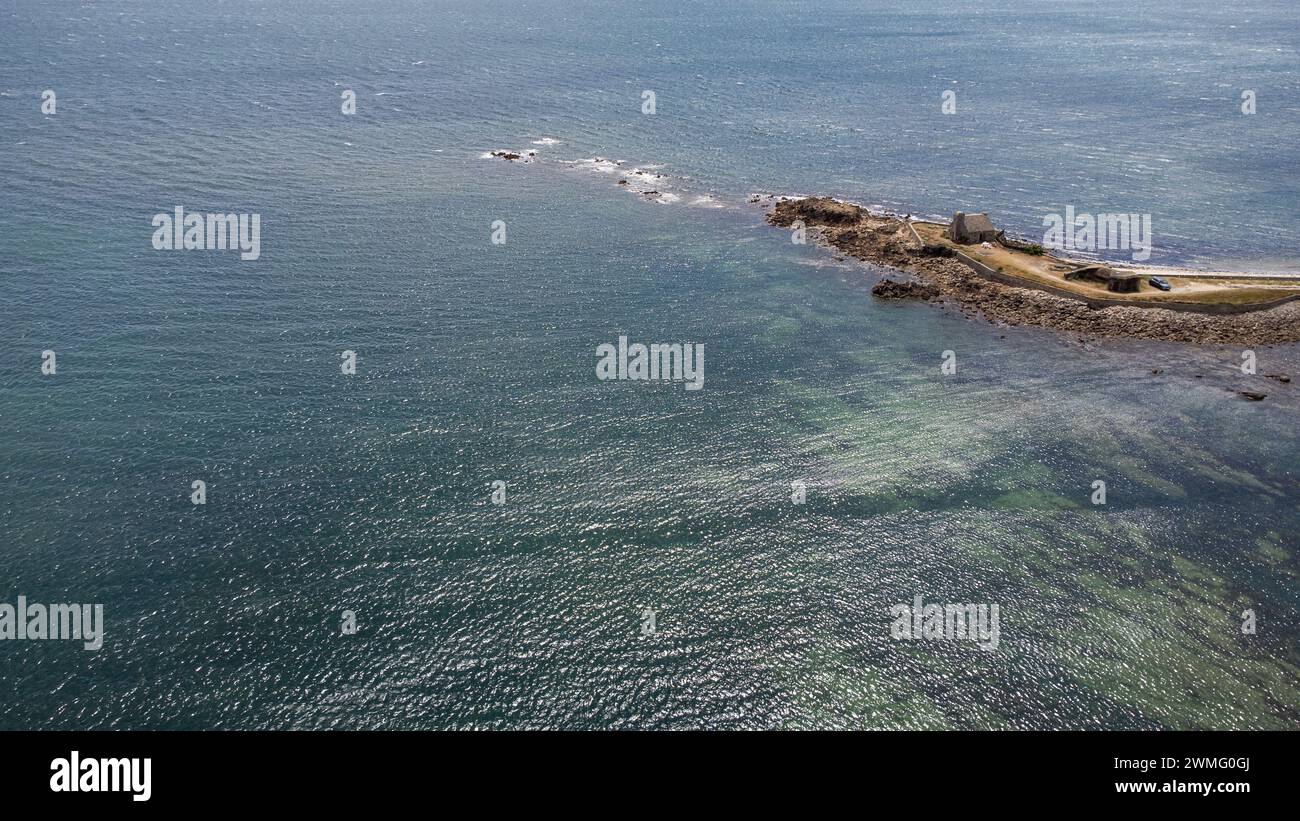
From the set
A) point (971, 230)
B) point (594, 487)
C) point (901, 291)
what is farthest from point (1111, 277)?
point (594, 487)

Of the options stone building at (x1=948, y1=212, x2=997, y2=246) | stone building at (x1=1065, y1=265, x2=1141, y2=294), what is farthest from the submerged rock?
stone building at (x1=1065, y1=265, x2=1141, y2=294)

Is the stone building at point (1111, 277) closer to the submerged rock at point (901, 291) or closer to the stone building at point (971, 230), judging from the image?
the stone building at point (971, 230)

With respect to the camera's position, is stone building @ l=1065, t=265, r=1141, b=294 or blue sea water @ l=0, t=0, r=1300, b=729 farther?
stone building @ l=1065, t=265, r=1141, b=294

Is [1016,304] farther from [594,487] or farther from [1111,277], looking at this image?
[594,487]

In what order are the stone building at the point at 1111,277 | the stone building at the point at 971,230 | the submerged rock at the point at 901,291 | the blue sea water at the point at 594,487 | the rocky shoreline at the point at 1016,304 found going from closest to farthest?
the blue sea water at the point at 594,487 < the rocky shoreline at the point at 1016,304 < the stone building at the point at 1111,277 < the submerged rock at the point at 901,291 < the stone building at the point at 971,230

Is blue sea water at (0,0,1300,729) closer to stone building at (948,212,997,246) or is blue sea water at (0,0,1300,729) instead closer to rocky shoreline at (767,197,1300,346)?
rocky shoreline at (767,197,1300,346)

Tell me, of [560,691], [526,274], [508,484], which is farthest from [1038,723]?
[526,274]

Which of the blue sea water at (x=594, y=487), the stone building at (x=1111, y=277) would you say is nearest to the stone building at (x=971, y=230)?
the stone building at (x=1111, y=277)
